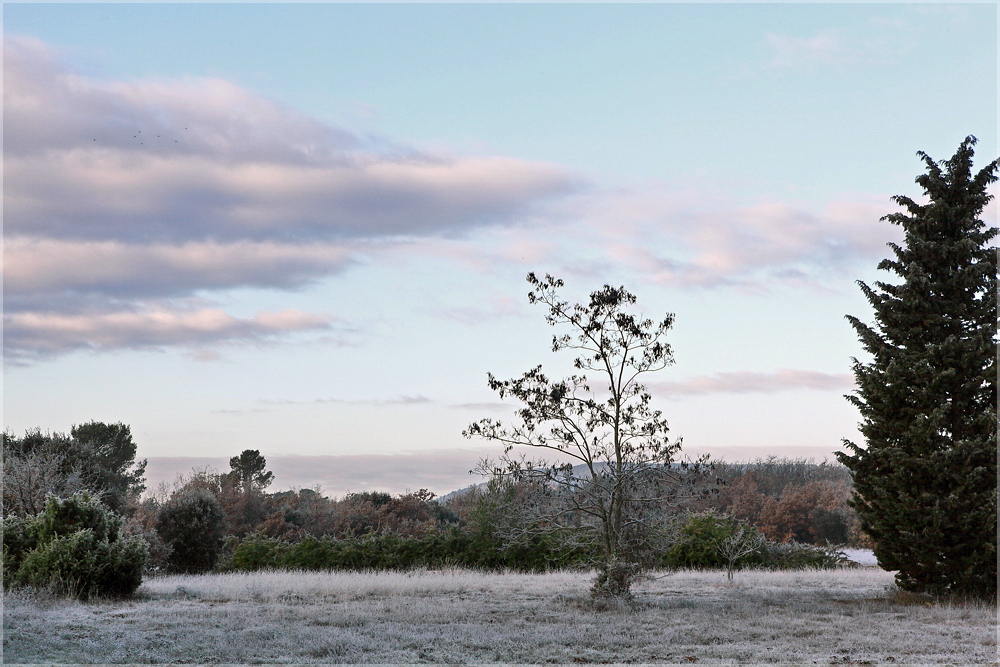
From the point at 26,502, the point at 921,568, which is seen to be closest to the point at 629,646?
the point at 921,568

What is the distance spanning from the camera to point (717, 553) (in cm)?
2758

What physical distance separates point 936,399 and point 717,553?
12067mm

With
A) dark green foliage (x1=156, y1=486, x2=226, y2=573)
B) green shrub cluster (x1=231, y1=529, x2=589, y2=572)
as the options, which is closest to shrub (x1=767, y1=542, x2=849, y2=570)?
green shrub cluster (x1=231, y1=529, x2=589, y2=572)

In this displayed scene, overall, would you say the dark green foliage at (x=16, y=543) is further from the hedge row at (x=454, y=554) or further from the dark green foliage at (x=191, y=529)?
the dark green foliage at (x=191, y=529)

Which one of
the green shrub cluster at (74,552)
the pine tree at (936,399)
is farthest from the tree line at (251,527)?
the pine tree at (936,399)

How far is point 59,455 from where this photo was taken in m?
31.7

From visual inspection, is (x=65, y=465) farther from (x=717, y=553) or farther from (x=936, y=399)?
(x=936, y=399)

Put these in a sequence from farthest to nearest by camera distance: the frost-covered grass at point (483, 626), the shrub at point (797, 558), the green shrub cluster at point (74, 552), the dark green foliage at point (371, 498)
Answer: the dark green foliage at point (371, 498) → the shrub at point (797, 558) → the green shrub cluster at point (74, 552) → the frost-covered grass at point (483, 626)

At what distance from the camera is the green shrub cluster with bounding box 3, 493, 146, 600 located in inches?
645

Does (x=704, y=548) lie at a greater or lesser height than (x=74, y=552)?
lesser

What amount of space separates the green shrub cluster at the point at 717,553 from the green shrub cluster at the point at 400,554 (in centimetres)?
368

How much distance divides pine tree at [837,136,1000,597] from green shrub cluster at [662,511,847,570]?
9161 mm

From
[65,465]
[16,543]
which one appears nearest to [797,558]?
[16,543]

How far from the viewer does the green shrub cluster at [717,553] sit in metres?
27.7
